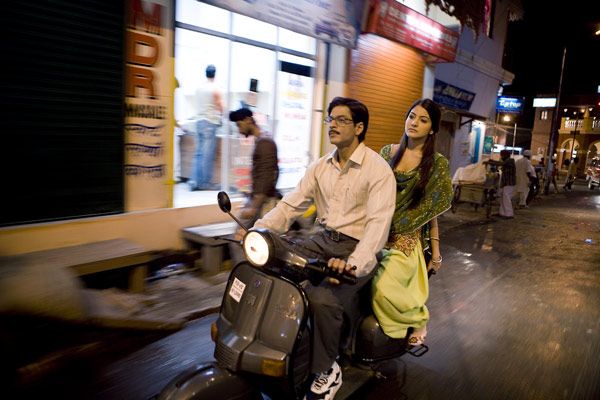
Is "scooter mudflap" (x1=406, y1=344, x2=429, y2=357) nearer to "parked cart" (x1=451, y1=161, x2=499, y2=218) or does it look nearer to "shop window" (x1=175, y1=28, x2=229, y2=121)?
"shop window" (x1=175, y1=28, x2=229, y2=121)

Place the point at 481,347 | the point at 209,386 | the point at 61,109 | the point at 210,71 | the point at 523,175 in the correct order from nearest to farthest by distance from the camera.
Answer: the point at 209,386 → the point at 481,347 → the point at 61,109 → the point at 210,71 → the point at 523,175

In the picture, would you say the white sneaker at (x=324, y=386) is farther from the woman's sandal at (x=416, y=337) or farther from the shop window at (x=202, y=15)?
the shop window at (x=202, y=15)

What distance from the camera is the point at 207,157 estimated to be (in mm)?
7621

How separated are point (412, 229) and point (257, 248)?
142cm

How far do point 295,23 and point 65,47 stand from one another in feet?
12.5

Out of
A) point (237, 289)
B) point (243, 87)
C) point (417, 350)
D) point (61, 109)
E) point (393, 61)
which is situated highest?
point (393, 61)

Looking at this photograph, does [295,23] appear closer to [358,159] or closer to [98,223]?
[98,223]

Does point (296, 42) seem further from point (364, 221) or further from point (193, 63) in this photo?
point (364, 221)

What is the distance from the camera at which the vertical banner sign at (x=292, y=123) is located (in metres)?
8.45

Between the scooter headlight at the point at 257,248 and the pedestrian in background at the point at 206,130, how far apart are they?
17.7 feet

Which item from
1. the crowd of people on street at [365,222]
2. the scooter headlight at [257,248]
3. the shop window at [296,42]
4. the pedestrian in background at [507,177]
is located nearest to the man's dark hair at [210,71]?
the shop window at [296,42]

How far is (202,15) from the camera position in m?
6.79

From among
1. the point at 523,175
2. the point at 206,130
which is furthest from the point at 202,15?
the point at 523,175

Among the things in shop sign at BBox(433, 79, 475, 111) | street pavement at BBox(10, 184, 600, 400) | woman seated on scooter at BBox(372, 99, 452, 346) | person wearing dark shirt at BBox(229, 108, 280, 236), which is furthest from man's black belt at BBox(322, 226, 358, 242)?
shop sign at BBox(433, 79, 475, 111)
